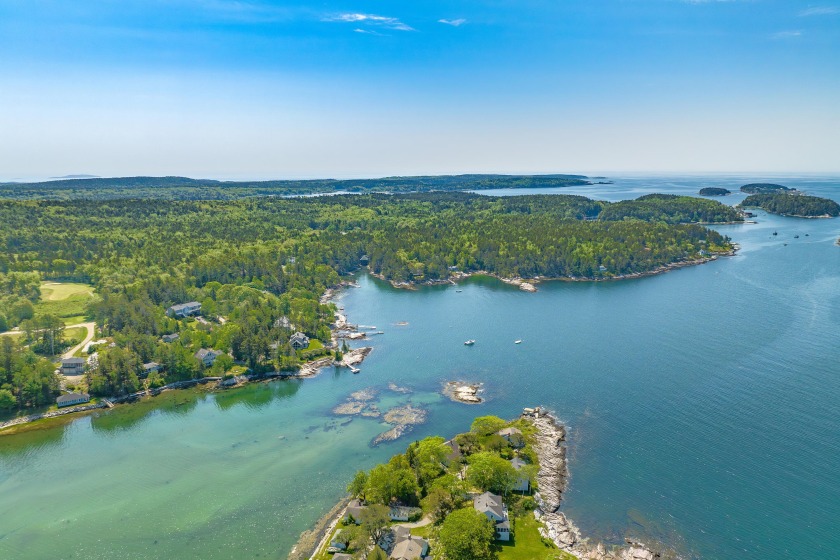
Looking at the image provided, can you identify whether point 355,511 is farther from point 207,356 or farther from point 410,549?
point 207,356

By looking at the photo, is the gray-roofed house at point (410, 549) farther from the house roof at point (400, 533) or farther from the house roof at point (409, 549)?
the house roof at point (400, 533)

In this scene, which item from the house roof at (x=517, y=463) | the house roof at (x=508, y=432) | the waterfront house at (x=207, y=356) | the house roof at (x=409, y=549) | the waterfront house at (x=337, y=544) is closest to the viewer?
the house roof at (x=409, y=549)

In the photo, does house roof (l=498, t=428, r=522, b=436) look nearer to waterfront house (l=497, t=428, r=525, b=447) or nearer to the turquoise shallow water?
waterfront house (l=497, t=428, r=525, b=447)

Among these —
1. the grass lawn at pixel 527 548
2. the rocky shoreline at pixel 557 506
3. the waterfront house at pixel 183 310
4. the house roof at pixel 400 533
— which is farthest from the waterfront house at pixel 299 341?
the grass lawn at pixel 527 548

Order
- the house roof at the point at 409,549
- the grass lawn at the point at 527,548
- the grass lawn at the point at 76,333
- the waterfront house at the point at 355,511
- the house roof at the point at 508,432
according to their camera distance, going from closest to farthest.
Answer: the house roof at the point at 409,549 < the grass lawn at the point at 527,548 < the waterfront house at the point at 355,511 < the house roof at the point at 508,432 < the grass lawn at the point at 76,333

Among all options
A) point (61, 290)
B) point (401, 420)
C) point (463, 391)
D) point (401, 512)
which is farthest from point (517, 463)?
point (61, 290)

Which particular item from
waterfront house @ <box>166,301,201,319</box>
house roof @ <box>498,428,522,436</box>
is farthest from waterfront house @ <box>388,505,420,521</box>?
waterfront house @ <box>166,301,201,319</box>

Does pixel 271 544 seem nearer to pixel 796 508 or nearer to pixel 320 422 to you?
pixel 320 422
